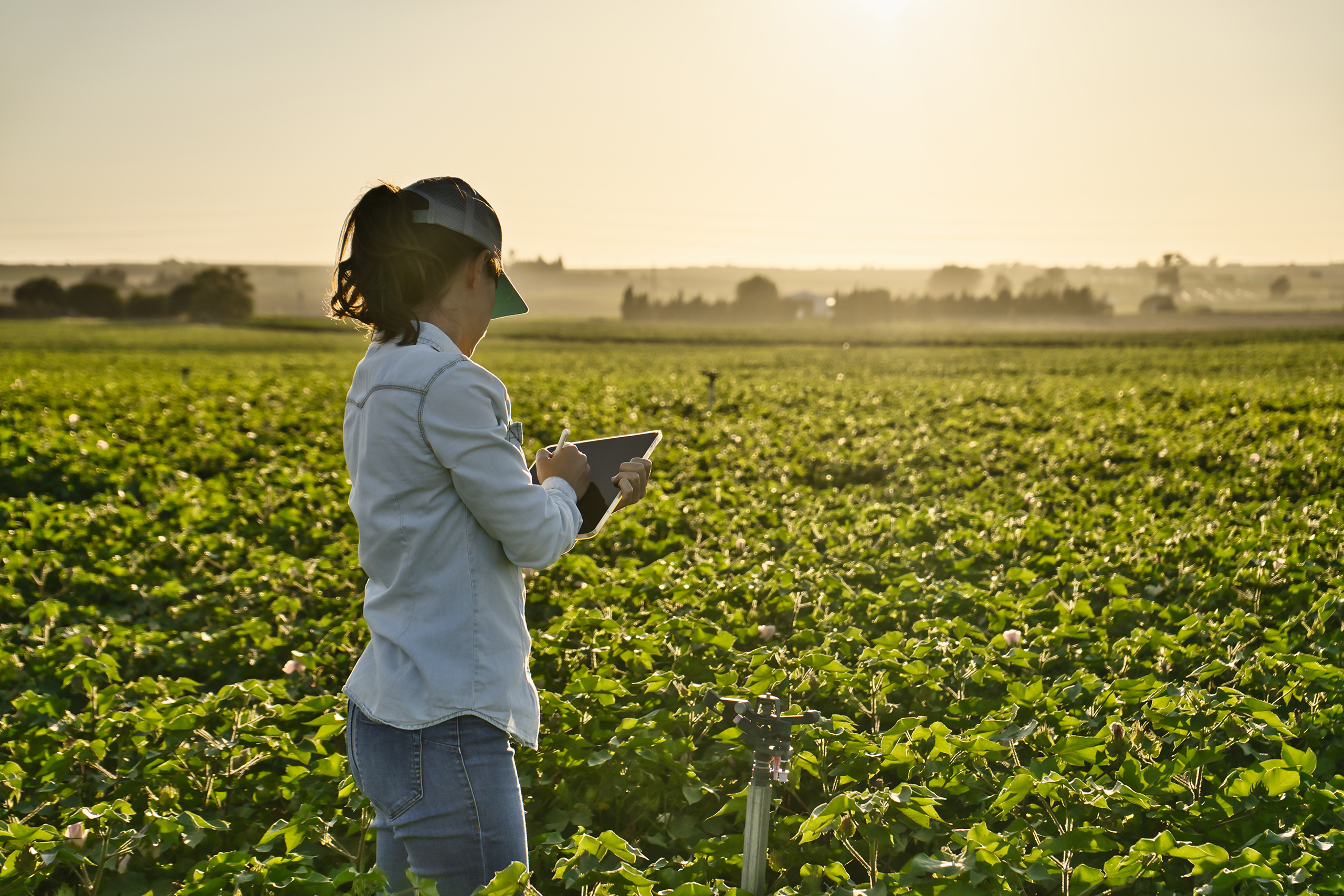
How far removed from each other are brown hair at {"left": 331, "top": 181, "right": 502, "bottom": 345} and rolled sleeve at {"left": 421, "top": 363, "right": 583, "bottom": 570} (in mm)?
177

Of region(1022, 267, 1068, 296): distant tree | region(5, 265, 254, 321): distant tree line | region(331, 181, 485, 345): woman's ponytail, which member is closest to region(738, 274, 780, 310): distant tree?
region(1022, 267, 1068, 296): distant tree

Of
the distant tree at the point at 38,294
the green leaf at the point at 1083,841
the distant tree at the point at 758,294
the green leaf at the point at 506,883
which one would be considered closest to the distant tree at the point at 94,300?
the distant tree at the point at 38,294

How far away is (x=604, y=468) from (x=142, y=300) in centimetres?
10035

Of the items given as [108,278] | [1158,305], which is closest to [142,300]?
[108,278]

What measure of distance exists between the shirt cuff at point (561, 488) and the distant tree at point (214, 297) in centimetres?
9180

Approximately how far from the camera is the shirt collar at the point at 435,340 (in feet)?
5.89

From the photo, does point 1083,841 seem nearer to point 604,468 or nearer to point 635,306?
point 604,468

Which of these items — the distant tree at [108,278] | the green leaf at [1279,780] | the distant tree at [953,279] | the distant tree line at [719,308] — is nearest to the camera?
the green leaf at [1279,780]

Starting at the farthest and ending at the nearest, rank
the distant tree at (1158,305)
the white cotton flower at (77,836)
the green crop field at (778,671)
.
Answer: the distant tree at (1158,305)
the white cotton flower at (77,836)
the green crop field at (778,671)

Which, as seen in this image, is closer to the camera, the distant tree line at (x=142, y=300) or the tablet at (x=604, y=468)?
the tablet at (x=604, y=468)

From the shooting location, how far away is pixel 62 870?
292cm

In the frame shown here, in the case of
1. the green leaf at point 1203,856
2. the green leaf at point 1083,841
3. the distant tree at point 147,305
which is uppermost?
the distant tree at point 147,305

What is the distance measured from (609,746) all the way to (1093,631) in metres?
2.38

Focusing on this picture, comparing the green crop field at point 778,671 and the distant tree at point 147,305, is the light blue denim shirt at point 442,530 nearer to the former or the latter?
the green crop field at point 778,671
